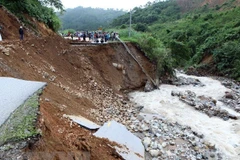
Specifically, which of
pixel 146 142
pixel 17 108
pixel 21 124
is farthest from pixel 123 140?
pixel 21 124

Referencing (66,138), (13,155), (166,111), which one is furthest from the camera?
(166,111)

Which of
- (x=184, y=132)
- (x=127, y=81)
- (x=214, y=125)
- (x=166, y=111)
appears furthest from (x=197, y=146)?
(x=127, y=81)

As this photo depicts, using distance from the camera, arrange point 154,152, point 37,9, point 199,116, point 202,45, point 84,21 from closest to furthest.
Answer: point 154,152, point 199,116, point 37,9, point 202,45, point 84,21

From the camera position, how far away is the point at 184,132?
12.0 metres

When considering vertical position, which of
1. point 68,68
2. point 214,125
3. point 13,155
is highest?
point 13,155

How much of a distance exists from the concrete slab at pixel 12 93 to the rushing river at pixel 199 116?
8790mm

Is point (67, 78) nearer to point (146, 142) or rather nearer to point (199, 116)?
point (146, 142)

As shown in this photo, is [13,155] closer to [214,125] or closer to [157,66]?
[214,125]

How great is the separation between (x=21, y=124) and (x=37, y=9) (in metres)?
17.0

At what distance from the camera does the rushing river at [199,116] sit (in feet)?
36.9

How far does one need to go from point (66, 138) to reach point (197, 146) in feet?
22.9

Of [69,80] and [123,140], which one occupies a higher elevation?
[69,80]

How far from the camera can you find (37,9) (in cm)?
1978

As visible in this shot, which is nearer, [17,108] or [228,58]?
[17,108]
